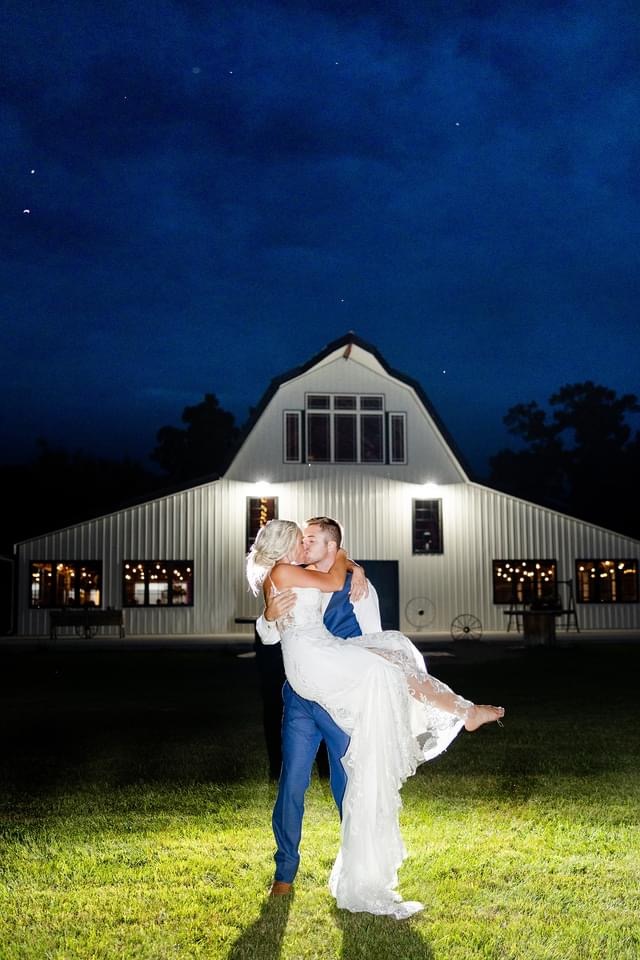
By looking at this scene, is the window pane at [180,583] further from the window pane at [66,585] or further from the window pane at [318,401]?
the window pane at [318,401]

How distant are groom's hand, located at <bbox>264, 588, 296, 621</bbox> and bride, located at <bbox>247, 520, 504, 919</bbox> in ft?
0.09

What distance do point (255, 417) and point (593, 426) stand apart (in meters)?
45.0

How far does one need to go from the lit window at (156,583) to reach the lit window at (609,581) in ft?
36.4

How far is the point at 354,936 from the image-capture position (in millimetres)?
4039

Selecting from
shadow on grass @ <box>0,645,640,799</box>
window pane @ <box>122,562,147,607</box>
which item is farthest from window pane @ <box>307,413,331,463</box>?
shadow on grass @ <box>0,645,640,799</box>

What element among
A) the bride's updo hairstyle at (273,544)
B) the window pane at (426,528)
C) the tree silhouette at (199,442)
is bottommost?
the bride's updo hairstyle at (273,544)

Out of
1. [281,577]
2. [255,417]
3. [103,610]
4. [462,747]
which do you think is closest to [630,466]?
[255,417]

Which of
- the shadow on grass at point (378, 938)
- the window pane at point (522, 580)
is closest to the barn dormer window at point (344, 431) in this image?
the window pane at point (522, 580)

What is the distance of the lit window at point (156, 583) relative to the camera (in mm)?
25578

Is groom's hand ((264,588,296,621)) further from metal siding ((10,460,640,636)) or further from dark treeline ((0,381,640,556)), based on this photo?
dark treeline ((0,381,640,556))

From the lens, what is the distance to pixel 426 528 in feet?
86.0

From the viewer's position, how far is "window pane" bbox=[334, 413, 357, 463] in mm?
26188

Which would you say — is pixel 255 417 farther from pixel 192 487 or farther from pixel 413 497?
pixel 413 497

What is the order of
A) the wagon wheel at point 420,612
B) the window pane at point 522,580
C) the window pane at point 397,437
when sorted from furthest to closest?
the window pane at point 397,437 → the window pane at point 522,580 → the wagon wheel at point 420,612
